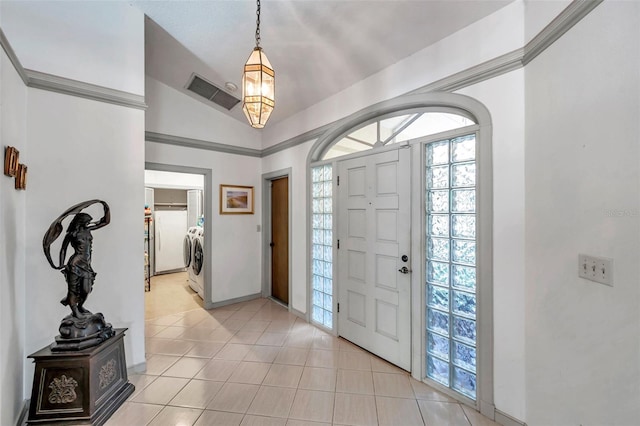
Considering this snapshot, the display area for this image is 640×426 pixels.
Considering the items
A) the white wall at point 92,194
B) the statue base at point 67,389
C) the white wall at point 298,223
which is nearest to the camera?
the statue base at point 67,389

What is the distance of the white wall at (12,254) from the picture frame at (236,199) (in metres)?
2.23

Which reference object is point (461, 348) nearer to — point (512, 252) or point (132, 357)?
point (512, 252)

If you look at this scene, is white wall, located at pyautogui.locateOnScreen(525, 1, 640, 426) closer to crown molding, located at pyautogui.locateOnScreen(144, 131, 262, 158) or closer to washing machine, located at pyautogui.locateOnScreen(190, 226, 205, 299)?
crown molding, located at pyautogui.locateOnScreen(144, 131, 262, 158)

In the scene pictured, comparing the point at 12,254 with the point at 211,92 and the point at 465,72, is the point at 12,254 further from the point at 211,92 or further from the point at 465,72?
the point at 465,72

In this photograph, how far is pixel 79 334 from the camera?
1.77 m

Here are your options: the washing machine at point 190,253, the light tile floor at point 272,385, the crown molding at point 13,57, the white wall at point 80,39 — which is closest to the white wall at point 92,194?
the crown molding at point 13,57

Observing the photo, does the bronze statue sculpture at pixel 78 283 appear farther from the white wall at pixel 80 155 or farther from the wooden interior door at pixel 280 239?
the wooden interior door at pixel 280 239

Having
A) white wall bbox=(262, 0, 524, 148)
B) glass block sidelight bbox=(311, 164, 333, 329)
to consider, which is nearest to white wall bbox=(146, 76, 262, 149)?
white wall bbox=(262, 0, 524, 148)

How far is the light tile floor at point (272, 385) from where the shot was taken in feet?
5.89

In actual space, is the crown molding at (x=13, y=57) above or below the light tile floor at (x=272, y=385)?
above

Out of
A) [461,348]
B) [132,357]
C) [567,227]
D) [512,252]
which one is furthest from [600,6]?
[132,357]

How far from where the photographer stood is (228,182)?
408 cm

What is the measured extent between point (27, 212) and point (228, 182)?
2.36 m

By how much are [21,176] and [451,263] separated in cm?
309
